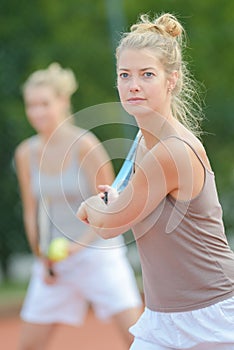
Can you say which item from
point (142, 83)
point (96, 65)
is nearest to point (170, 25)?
point (142, 83)

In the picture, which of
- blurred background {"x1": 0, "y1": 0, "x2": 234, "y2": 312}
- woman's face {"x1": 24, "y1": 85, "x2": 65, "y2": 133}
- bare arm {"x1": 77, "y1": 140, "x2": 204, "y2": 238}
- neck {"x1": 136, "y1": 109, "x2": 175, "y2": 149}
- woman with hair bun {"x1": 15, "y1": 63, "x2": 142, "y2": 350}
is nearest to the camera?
bare arm {"x1": 77, "y1": 140, "x2": 204, "y2": 238}

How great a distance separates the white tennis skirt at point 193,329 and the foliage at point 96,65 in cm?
1173

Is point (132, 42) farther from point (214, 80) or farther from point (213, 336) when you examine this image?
point (214, 80)

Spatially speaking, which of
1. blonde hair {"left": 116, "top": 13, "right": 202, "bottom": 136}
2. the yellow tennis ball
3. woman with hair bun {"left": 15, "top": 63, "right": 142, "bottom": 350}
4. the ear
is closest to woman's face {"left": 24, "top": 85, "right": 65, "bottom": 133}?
woman with hair bun {"left": 15, "top": 63, "right": 142, "bottom": 350}

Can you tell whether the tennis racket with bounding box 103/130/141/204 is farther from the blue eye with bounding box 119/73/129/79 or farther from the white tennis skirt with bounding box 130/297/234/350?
the white tennis skirt with bounding box 130/297/234/350

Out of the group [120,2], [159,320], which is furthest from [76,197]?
[120,2]

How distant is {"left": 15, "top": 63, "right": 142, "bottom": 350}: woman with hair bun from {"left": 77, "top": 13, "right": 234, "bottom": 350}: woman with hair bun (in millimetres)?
2307

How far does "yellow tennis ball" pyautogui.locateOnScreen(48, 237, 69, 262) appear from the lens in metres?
6.73

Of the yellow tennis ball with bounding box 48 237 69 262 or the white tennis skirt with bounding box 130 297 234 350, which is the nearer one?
the white tennis skirt with bounding box 130 297 234 350

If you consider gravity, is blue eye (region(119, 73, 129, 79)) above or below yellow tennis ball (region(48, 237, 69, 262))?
above

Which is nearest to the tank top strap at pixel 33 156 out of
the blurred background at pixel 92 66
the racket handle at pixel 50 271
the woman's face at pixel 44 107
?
the woman's face at pixel 44 107

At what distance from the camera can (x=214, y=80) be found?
638 inches

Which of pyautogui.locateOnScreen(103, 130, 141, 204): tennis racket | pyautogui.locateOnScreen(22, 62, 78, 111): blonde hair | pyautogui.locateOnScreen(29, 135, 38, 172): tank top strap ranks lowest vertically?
pyautogui.locateOnScreen(29, 135, 38, 172): tank top strap

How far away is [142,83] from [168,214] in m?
0.50
